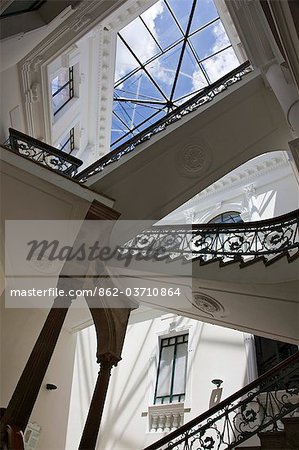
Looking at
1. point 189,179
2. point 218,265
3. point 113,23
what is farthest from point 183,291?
point 113,23

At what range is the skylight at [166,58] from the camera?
13.4m

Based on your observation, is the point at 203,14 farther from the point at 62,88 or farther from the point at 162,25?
the point at 62,88

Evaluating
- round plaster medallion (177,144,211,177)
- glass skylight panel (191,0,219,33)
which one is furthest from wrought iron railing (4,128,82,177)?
glass skylight panel (191,0,219,33)

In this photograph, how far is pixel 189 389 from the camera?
10156 millimetres

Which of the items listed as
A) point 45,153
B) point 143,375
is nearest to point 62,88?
point 45,153

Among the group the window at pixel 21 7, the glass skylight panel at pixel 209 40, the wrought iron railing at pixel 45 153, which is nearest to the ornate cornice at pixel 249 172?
the glass skylight panel at pixel 209 40

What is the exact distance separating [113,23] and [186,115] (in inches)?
218

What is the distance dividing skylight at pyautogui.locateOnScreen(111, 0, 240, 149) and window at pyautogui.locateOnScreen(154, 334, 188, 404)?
295 inches

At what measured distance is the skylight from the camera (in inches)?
526

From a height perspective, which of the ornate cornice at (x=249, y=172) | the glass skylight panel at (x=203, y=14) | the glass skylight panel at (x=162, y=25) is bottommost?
the ornate cornice at (x=249, y=172)

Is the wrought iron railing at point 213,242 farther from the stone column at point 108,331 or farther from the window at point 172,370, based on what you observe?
the window at point 172,370

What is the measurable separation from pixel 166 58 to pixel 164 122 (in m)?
6.49

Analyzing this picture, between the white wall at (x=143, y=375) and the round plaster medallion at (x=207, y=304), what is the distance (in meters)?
2.27

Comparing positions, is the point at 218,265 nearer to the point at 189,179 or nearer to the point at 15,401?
the point at 189,179
